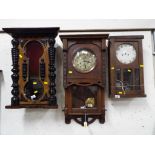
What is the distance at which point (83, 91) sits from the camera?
4.62 feet

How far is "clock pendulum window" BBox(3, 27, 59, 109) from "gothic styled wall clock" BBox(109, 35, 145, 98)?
1.26 ft

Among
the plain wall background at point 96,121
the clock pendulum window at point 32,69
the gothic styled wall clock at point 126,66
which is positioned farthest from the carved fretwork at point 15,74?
the gothic styled wall clock at point 126,66

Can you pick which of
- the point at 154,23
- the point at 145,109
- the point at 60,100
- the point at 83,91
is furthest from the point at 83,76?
the point at 154,23

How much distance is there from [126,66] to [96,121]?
0.43 metres

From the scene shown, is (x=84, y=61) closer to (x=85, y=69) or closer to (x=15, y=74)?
(x=85, y=69)

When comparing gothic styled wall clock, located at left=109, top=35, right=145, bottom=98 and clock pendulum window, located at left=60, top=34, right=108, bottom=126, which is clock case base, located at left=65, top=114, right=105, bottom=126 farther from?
gothic styled wall clock, located at left=109, top=35, right=145, bottom=98

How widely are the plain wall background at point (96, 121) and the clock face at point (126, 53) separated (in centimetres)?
14

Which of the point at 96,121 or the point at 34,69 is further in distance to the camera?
the point at 96,121

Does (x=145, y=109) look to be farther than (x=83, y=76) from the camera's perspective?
Yes

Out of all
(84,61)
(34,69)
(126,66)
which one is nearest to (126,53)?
(126,66)

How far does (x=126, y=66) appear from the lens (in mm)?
1357

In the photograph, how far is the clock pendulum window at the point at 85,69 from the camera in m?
1.32

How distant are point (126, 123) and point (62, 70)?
23.0 inches

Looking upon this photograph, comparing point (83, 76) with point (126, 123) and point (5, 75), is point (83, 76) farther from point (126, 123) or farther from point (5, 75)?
point (5, 75)
